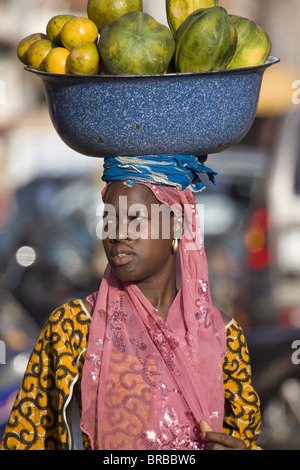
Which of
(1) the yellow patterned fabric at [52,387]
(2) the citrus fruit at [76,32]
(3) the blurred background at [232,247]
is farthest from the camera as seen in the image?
(3) the blurred background at [232,247]

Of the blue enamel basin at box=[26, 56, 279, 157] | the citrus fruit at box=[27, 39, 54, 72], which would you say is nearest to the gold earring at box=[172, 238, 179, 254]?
the blue enamel basin at box=[26, 56, 279, 157]

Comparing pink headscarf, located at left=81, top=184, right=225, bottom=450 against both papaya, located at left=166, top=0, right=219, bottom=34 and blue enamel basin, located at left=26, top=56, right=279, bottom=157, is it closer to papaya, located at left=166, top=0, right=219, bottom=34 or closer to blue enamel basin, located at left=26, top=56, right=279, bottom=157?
blue enamel basin, located at left=26, top=56, right=279, bottom=157

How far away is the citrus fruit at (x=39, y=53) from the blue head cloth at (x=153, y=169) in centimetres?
36

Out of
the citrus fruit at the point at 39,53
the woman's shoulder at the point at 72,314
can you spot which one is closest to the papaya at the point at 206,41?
the citrus fruit at the point at 39,53

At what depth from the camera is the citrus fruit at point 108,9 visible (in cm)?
228

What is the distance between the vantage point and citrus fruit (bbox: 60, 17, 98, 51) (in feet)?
7.39

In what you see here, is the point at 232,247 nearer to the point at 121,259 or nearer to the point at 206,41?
the point at 121,259

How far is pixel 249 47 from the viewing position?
7.54 ft

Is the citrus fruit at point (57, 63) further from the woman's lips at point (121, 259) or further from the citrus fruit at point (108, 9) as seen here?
the woman's lips at point (121, 259)

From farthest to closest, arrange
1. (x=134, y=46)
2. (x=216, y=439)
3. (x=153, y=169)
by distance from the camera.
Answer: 1. (x=153, y=169)
2. (x=216, y=439)
3. (x=134, y=46)

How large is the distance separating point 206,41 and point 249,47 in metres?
0.20

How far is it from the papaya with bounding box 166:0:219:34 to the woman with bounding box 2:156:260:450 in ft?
1.41

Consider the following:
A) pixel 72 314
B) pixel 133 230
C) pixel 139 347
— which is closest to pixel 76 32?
pixel 133 230

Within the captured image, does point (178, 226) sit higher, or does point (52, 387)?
point (178, 226)
